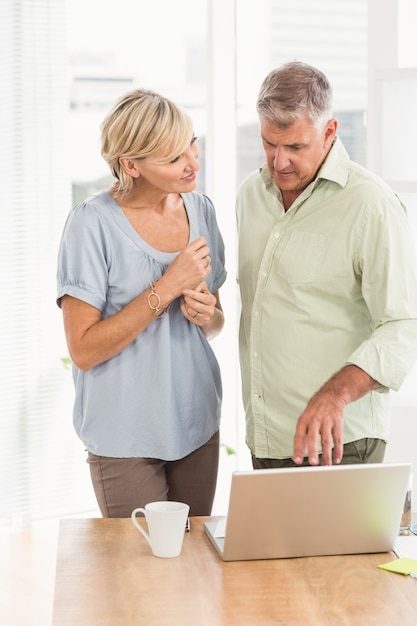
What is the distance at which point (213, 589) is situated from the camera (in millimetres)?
1632

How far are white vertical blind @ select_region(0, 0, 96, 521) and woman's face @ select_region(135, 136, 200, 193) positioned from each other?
5.63 feet

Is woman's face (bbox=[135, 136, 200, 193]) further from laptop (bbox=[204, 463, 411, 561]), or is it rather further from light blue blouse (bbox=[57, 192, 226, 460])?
laptop (bbox=[204, 463, 411, 561])

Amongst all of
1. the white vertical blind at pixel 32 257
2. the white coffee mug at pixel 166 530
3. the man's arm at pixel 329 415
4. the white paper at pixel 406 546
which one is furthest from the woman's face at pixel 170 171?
the white vertical blind at pixel 32 257

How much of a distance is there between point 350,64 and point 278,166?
1708mm

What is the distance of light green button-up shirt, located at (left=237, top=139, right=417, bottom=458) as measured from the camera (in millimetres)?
2057

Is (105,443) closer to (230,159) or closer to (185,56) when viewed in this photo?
(230,159)

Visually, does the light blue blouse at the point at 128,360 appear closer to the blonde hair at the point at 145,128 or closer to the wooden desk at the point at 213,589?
the blonde hair at the point at 145,128

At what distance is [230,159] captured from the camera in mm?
3947

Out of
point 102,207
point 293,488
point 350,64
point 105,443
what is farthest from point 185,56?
point 293,488

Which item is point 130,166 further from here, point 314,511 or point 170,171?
point 314,511

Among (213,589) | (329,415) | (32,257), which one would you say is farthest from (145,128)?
(32,257)

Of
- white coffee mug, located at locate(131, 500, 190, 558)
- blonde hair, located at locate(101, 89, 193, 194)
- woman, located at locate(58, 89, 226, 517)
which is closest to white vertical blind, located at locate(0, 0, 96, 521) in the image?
woman, located at locate(58, 89, 226, 517)

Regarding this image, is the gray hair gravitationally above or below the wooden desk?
above

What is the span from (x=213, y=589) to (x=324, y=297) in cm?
78
